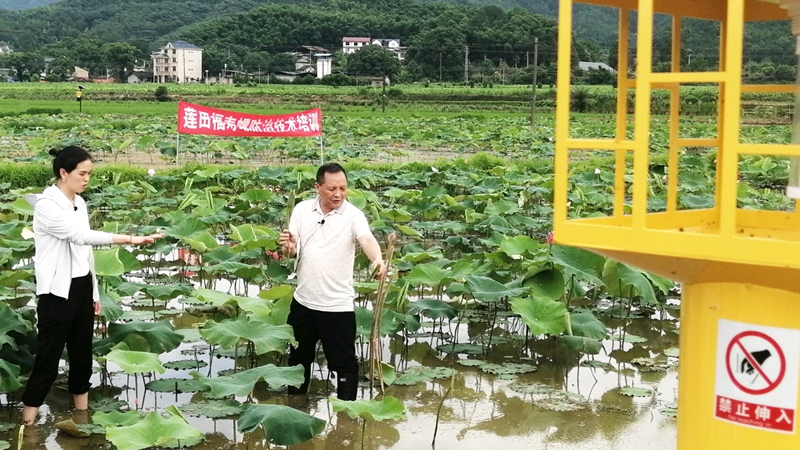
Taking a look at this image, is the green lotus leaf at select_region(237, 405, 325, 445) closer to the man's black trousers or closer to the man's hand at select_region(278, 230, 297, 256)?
the man's black trousers

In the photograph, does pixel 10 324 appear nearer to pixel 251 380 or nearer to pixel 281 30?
pixel 251 380

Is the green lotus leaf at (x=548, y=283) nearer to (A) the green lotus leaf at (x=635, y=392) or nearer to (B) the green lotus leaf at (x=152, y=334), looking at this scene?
(A) the green lotus leaf at (x=635, y=392)

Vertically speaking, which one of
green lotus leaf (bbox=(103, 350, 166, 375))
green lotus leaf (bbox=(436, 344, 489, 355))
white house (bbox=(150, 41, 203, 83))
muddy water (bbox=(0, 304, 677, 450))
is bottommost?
muddy water (bbox=(0, 304, 677, 450))

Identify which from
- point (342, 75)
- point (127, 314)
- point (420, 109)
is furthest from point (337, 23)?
point (127, 314)

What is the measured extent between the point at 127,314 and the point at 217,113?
8930 mm

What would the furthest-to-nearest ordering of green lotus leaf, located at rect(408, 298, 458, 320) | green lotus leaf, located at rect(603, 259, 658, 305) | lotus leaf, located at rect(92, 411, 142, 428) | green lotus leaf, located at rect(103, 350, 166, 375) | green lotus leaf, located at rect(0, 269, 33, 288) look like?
1. green lotus leaf, located at rect(0, 269, 33, 288)
2. green lotus leaf, located at rect(603, 259, 658, 305)
3. green lotus leaf, located at rect(408, 298, 458, 320)
4. green lotus leaf, located at rect(103, 350, 166, 375)
5. lotus leaf, located at rect(92, 411, 142, 428)

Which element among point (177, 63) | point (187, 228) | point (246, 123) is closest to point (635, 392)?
point (187, 228)

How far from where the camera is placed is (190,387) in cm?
476

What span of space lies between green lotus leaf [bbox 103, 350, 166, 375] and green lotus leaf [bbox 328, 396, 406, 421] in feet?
3.22

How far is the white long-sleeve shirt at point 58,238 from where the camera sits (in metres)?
4.02

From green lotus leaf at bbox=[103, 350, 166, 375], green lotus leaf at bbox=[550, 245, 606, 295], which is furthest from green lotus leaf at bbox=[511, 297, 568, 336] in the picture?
green lotus leaf at bbox=[103, 350, 166, 375]

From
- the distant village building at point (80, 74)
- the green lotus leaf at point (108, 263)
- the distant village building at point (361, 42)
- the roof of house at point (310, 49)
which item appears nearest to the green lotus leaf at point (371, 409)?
the green lotus leaf at point (108, 263)

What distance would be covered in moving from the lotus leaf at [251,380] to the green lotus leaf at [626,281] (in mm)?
2256

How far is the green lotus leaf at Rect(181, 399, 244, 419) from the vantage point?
14.3 feet
